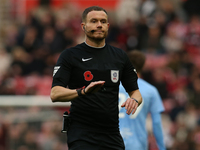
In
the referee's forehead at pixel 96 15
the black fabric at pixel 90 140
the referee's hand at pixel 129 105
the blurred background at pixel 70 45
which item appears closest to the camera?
the referee's hand at pixel 129 105

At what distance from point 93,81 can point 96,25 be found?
58 centimetres

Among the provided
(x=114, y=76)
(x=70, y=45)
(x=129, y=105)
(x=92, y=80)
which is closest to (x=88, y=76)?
(x=92, y=80)

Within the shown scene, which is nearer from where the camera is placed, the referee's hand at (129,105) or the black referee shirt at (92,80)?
the referee's hand at (129,105)

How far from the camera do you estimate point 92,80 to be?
4586mm

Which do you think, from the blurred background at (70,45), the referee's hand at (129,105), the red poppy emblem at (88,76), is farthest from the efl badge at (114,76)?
the blurred background at (70,45)

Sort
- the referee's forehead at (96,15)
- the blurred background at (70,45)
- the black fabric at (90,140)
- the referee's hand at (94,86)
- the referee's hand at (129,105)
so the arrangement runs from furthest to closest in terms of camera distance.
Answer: the blurred background at (70,45) < the referee's forehead at (96,15) < the black fabric at (90,140) < the referee's hand at (129,105) < the referee's hand at (94,86)

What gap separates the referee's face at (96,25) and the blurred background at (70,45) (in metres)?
6.01

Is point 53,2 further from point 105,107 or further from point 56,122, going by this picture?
point 105,107

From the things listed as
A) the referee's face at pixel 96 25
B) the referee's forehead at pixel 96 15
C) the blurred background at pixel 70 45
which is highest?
the referee's forehead at pixel 96 15

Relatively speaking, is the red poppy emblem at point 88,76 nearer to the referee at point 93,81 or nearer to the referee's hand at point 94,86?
the referee at point 93,81

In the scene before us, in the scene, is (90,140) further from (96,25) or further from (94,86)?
(96,25)

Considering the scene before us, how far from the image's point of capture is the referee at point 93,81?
4.57 m

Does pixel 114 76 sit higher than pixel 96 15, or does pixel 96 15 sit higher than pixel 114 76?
pixel 96 15

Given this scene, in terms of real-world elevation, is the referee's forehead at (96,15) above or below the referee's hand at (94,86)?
above
